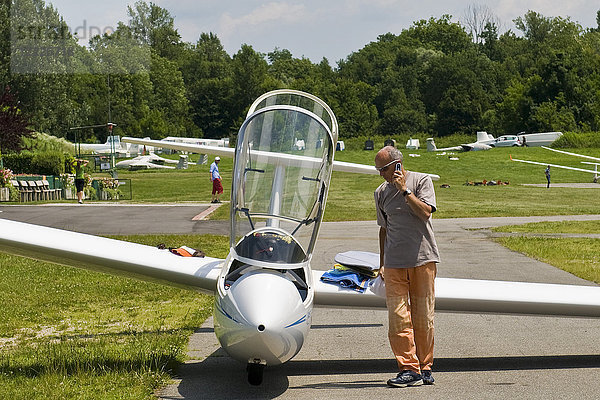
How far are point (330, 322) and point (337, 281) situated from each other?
7.18ft

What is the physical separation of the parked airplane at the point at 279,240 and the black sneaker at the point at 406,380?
3.01ft

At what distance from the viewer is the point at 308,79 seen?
127 metres

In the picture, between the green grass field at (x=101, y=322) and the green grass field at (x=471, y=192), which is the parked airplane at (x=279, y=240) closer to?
the green grass field at (x=101, y=322)

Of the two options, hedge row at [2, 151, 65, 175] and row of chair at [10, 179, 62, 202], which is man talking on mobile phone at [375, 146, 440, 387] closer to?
row of chair at [10, 179, 62, 202]

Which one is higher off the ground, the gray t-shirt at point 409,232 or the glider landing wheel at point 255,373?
the gray t-shirt at point 409,232

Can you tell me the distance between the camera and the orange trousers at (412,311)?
21.8 ft

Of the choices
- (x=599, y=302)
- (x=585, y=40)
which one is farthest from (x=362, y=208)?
(x=585, y=40)

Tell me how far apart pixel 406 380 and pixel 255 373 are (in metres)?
1.32

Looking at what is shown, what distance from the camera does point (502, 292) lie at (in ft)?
24.8

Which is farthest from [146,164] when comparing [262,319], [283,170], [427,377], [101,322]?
[262,319]

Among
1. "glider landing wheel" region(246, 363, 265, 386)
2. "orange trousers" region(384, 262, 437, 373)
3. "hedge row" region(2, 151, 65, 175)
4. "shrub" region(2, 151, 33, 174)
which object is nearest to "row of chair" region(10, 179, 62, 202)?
"hedge row" region(2, 151, 65, 175)

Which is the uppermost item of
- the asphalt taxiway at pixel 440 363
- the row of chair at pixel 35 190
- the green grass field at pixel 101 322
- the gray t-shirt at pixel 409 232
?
the gray t-shirt at pixel 409 232

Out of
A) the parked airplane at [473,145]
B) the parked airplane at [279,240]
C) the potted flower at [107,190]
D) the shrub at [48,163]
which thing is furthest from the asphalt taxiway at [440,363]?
the parked airplane at [473,145]

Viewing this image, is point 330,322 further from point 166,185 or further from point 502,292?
point 166,185
